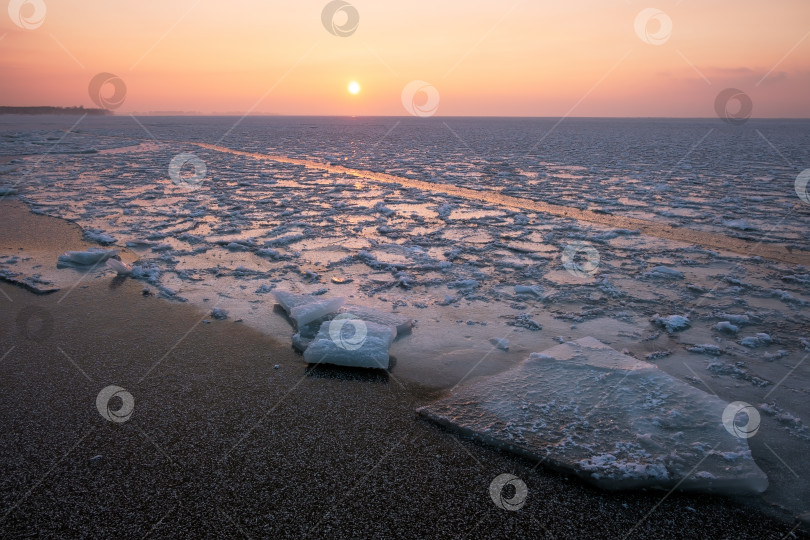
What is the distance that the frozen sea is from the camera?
2.47 meters

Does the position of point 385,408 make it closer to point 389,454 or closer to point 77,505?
point 389,454

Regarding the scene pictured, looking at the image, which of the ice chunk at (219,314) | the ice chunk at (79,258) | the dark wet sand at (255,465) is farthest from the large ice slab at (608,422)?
the ice chunk at (79,258)

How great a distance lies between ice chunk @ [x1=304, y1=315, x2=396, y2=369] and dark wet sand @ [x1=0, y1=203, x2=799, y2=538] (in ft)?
0.26

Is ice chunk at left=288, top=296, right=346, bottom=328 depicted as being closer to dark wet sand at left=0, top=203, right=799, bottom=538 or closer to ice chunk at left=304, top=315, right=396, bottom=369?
ice chunk at left=304, top=315, right=396, bottom=369

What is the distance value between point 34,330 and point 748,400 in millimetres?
3748

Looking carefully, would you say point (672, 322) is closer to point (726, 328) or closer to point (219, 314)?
point (726, 328)

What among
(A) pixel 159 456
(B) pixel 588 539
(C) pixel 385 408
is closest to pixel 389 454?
(C) pixel 385 408

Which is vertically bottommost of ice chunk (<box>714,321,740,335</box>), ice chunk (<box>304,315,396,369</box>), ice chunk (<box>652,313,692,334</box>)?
ice chunk (<box>304,315,396,369</box>)

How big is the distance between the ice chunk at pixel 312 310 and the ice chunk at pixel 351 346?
0.18 m

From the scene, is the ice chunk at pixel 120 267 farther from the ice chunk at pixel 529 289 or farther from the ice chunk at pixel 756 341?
the ice chunk at pixel 756 341

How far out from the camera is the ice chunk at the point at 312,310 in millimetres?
2719

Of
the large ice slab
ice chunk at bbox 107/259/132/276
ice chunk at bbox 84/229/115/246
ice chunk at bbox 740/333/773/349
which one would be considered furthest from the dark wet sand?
ice chunk at bbox 84/229/115/246

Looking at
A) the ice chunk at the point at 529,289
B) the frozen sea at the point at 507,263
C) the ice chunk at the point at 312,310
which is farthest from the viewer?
the ice chunk at the point at 529,289

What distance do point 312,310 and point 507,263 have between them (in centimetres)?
202
